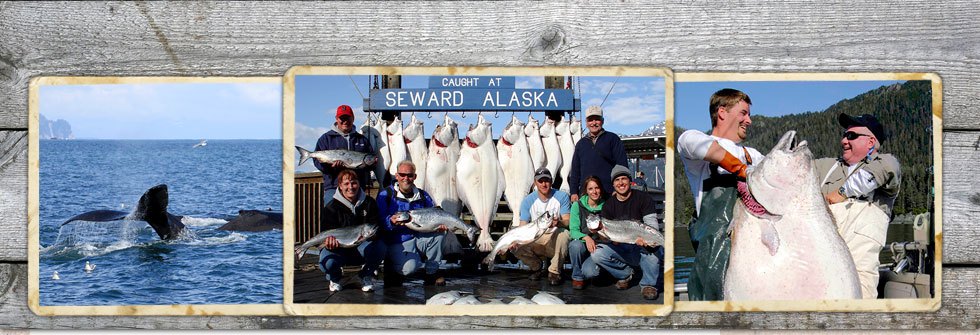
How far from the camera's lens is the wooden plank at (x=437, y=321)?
3.88 m

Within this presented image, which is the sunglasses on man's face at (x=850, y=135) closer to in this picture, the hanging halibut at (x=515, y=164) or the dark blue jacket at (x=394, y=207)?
the hanging halibut at (x=515, y=164)

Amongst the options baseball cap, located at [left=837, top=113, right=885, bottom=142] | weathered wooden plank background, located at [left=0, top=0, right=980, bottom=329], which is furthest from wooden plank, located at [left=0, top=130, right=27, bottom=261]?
baseball cap, located at [left=837, top=113, right=885, bottom=142]

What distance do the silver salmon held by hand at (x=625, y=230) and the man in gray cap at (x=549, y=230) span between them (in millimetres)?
127

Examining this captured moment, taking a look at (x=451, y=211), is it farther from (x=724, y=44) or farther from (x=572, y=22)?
(x=724, y=44)

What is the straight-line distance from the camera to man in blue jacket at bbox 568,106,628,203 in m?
3.89

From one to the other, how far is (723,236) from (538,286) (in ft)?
2.72

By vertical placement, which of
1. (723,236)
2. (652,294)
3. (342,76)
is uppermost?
(342,76)

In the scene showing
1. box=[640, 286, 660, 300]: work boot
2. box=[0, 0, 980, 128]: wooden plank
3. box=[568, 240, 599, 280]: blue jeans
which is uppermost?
box=[0, 0, 980, 128]: wooden plank

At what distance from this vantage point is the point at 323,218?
12.7ft

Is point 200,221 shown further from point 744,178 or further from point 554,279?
point 744,178

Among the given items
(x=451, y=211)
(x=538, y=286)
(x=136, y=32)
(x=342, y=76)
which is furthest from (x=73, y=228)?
(x=538, y=286)

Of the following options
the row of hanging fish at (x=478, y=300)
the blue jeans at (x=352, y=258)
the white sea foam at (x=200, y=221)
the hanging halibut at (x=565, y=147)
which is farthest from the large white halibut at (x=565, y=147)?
the white sea foam at (x=200, y=221)

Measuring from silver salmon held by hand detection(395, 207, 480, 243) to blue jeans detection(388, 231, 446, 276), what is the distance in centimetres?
4

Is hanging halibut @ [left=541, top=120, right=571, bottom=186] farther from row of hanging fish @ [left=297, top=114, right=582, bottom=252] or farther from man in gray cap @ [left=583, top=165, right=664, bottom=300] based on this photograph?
man in gray cap @ [left=583, top=165, right=664, bottom=300]
